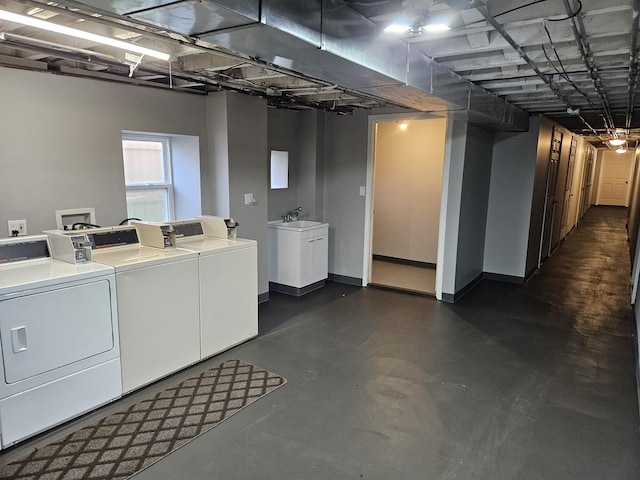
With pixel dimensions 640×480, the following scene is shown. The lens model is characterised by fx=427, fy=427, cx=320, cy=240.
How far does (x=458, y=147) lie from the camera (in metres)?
4.89

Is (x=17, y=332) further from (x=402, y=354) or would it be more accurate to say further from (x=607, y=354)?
(x=607, y=354)

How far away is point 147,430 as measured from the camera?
2.59 metres

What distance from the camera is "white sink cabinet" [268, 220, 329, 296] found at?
520 centimetres

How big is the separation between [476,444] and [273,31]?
246 cm

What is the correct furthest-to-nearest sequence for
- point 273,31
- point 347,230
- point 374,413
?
point 347,230, point 374,413, point 273,31

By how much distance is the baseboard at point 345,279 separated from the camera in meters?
5.80

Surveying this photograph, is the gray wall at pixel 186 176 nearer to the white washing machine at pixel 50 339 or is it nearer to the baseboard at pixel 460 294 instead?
the white washing machine at pixel 50 339

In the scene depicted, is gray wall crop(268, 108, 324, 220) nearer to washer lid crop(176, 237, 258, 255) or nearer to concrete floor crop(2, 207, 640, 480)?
concrete floor crop(2, 207, 640, 480)

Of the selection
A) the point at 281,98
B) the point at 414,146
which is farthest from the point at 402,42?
the point at 414,146

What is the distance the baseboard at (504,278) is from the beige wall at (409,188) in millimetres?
820

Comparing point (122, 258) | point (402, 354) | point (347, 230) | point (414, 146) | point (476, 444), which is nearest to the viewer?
point (476, 444)

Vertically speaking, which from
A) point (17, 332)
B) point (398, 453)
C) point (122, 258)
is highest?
point (122, 258)

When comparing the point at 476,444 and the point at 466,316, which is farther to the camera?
the point at 466,316

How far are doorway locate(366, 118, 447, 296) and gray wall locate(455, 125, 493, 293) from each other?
678 millimetres
